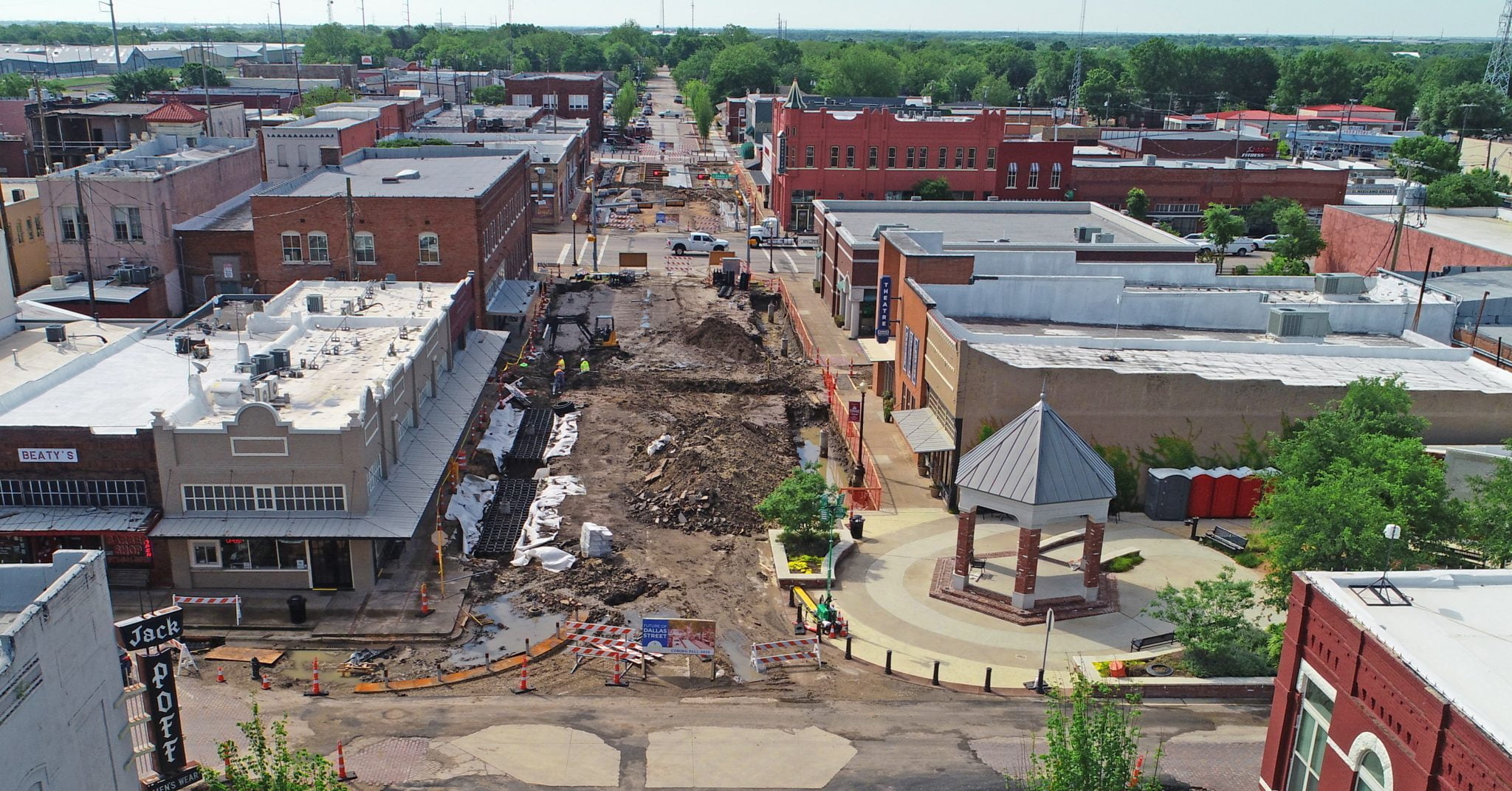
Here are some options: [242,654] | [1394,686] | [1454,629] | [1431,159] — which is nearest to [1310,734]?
[1454,629]

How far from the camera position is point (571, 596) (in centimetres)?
3403

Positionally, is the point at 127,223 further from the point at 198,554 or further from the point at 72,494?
the point at 198,554

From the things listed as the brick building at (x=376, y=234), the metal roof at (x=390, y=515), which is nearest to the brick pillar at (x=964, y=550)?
the metal roof at (x=390, y=515)

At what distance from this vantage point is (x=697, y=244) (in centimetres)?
8569

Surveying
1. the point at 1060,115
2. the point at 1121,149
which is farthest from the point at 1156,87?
the point at 1121,149

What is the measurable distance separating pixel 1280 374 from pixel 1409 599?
21.1m

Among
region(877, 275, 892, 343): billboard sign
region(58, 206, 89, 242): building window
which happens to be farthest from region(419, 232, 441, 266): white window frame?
region(877, 275, 892, 343): billboard sign

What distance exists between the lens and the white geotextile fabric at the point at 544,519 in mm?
36906

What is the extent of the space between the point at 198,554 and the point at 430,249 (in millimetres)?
25356

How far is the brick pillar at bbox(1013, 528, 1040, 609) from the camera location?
32156mm

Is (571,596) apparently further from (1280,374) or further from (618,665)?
(1280,374)

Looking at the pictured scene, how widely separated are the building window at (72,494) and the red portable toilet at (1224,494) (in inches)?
1345

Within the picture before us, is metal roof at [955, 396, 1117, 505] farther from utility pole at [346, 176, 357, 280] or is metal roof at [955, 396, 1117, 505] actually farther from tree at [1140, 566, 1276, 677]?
utility pole at [346, 176, 357, 280]

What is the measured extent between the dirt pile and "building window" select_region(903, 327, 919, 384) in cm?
1255
